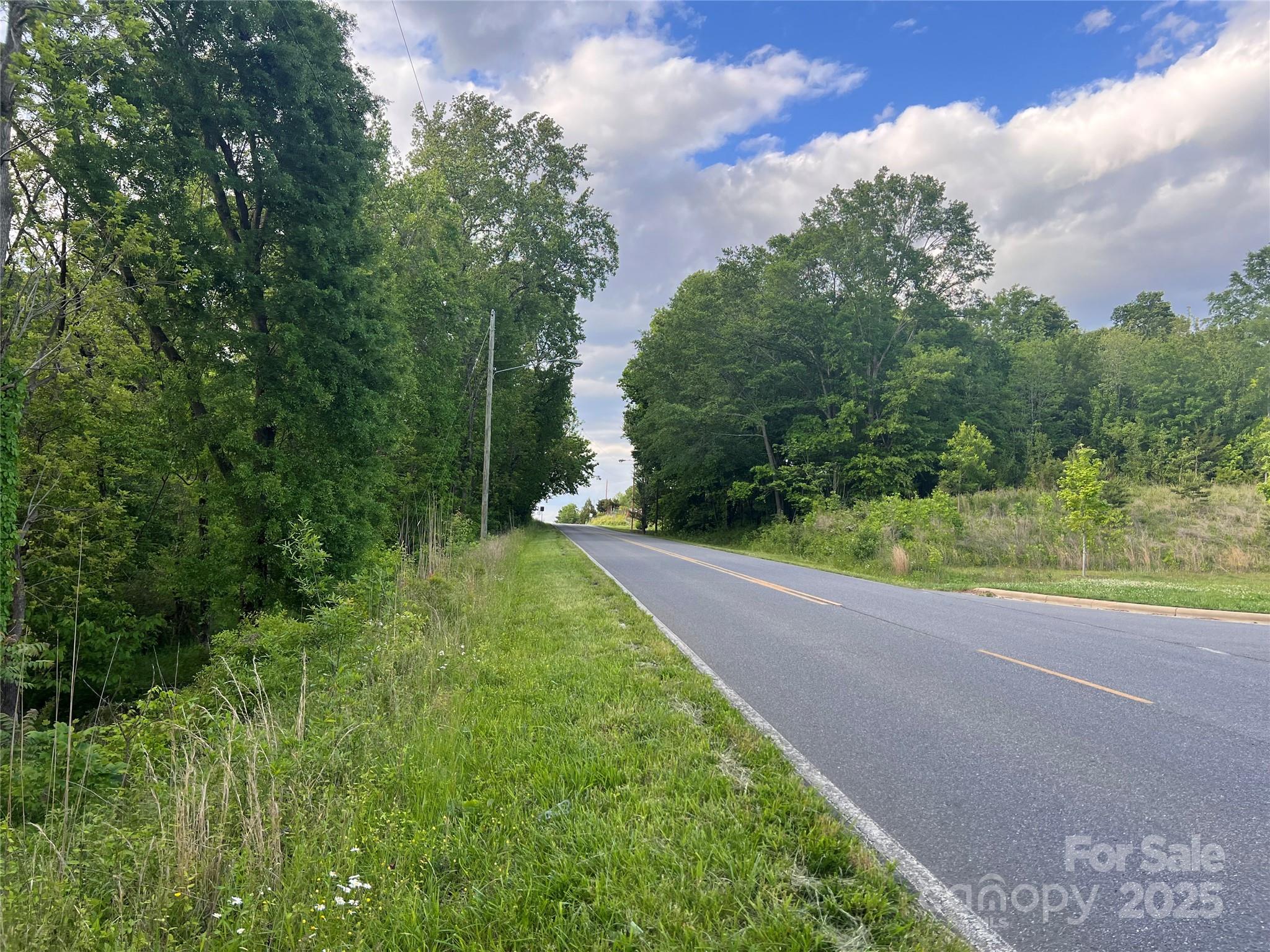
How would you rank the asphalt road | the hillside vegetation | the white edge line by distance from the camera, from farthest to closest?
the hillside vegetation → the asphalt road → the white edge line

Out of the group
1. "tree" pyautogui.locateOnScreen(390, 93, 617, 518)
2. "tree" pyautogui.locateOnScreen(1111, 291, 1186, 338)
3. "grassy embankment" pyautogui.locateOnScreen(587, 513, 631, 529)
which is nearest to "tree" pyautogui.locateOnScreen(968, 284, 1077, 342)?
"tree" pyautogui.locateOnScreen(1111, 291, 1186, 338)

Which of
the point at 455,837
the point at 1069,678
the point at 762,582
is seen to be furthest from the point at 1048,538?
the point at 455,837

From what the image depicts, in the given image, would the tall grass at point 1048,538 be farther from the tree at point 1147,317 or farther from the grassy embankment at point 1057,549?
the tree at point 1147,317

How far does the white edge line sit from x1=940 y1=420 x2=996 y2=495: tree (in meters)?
29.1

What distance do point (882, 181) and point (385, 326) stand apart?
97.3 ft

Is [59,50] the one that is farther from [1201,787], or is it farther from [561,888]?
[1201,787]

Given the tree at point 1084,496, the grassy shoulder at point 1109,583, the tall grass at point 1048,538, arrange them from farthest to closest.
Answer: the tall grass at point 1048,538
the tree at point 1084,496
the grassy shoulder at point 1109,583

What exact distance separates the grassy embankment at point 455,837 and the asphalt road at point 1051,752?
0.60m

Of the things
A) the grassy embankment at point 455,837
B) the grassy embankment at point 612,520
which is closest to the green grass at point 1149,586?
the grassy embankment at point 455,837

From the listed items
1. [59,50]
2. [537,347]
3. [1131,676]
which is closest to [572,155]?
[537,347]

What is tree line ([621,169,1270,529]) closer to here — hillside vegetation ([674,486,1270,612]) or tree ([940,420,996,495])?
tree ([940,420,996,495])

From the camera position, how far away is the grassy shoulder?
→ 11.4m

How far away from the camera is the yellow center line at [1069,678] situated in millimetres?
5324

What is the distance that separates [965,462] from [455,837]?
31962mm
